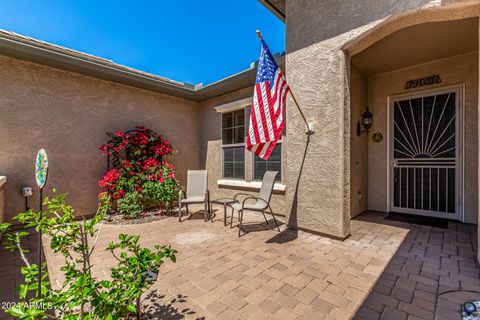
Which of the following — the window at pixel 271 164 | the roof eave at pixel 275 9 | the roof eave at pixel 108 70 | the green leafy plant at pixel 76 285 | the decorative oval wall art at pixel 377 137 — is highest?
the roof eave at pixel 275 9

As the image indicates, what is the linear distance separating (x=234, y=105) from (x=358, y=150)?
336 centimetres

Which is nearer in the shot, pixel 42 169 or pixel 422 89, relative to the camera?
pixel 42 169

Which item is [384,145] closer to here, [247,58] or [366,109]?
[366,109]

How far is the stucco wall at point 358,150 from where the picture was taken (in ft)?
16.4

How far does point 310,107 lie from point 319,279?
8.92 feet

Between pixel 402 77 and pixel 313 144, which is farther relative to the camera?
pixel 402 77

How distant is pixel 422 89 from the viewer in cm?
491

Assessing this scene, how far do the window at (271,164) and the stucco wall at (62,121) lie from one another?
3.17 meters

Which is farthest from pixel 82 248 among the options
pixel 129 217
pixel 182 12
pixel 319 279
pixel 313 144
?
pixel 182 12

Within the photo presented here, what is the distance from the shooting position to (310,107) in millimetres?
3955

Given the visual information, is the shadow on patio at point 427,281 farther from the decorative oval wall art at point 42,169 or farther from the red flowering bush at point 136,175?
the red flowering bush at point 136,175

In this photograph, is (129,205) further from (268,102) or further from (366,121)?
(366,121)

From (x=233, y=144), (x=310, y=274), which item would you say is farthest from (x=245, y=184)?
(x=310, y=274)

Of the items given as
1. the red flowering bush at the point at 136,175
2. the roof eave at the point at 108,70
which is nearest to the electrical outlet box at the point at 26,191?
the red flowering bush at the point at 136,175
